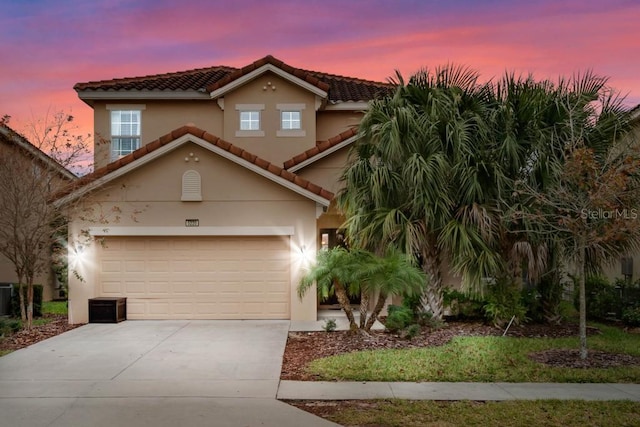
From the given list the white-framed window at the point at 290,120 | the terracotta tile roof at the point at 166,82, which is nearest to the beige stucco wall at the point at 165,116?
the terracotta tile roof at the point at 166,82

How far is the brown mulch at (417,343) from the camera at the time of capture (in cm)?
999

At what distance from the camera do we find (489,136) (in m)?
13.6

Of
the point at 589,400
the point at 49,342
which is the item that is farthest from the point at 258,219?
the point at 589,400

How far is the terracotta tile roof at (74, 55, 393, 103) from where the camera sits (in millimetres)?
19109

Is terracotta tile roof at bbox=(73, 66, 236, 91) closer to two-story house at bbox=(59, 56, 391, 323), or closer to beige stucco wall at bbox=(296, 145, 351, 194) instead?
beige stucco wall at bbox=(296, 145, 351, 194)

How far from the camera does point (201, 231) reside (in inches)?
595

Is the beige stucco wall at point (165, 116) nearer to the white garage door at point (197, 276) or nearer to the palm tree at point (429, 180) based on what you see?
the white garage door at point (197, 276)

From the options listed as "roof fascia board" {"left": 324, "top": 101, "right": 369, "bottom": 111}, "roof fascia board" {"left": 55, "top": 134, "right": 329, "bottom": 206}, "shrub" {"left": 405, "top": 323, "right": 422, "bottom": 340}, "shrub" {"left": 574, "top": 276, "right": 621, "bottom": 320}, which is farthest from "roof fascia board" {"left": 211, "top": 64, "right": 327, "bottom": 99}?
"shrub" {"left": 574, "top": 276, "right": 621, "bottom": 320}

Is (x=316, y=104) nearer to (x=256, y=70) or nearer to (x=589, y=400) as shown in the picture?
(x=256, y=70)

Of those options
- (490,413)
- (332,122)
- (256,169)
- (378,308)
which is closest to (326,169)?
(256,169)

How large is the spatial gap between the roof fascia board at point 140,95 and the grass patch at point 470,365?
1229 centimetres

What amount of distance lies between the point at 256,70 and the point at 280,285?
7.87 m

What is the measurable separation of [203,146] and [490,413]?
10310 millimetres

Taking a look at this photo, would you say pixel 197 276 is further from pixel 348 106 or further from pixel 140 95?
pixel 348 106
